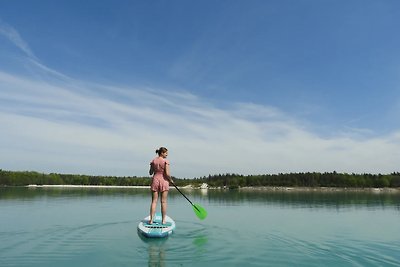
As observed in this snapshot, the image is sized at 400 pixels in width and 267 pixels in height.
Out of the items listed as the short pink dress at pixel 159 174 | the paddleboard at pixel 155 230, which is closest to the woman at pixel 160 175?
the short pink dress at pixel 159 174

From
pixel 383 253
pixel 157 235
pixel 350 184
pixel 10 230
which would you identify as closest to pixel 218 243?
pixel 157 235

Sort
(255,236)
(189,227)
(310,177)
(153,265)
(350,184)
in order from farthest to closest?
1. (310,177)
2. (350,184)
3. (189,227)
4. (255,236)
5. (153,265)

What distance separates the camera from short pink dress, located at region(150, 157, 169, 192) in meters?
13.7

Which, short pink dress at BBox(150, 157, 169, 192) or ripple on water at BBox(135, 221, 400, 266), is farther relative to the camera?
short pink dress at BBox(150, 157, 169, 192)

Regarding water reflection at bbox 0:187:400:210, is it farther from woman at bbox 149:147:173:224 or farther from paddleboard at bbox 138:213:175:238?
paddleboard at bbox 138:213:175:238

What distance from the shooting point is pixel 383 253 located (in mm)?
11562

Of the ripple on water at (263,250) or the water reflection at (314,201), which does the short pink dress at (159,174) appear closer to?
the ripple on water at (263,250)

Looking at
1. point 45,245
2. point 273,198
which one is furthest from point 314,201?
point 45,245

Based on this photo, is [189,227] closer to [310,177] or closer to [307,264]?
[307,264]

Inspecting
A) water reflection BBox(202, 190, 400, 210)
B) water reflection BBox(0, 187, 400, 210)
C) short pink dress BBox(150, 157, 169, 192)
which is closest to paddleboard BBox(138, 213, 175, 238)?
short pink dress BBox(150, 157, 169, 192)

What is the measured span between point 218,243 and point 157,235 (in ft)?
7.28

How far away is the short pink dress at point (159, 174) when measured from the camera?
45.1ft

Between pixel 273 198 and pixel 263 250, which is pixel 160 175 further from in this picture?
pixel 273 198

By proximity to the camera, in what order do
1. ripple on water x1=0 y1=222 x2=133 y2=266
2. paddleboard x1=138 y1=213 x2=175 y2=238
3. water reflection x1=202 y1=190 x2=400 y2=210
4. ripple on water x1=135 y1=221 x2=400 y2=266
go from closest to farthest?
ripple on water x1=0 y1=222 x2=133 y2=266 → ripple on water x1=135 y1=221 x2=400 y2=266 → paddleboard x1=138 y1=213 x2=175 y2=238 → water reflection x1=202 y1=190 x2=400 y2=210
